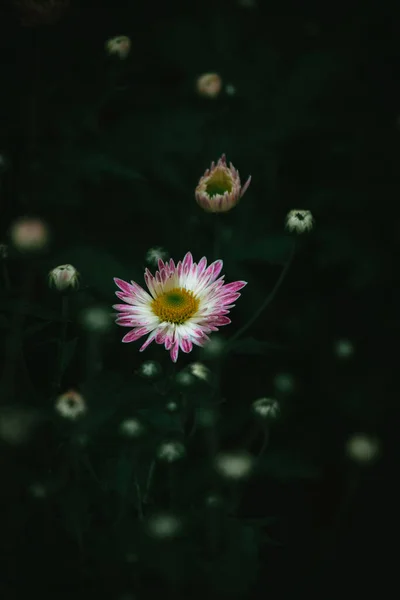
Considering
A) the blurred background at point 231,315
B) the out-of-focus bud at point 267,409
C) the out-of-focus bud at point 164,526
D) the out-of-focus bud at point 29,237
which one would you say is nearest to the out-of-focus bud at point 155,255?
the blurred background at point 231,315

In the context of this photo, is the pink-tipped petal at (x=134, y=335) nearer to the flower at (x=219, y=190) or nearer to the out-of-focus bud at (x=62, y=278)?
the out-of-focus bud at (x=62, y=278)

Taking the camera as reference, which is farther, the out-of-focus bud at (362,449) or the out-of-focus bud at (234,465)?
the out-of-focus bud at (362,449)

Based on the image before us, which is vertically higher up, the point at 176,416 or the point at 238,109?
the point at 238,109

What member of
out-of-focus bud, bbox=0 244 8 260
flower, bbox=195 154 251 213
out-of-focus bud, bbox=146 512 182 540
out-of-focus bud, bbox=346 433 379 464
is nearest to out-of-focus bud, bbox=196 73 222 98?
flower, bbox=195 154 251 213

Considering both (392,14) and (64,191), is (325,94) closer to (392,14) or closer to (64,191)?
(392,14)

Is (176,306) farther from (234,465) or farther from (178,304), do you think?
(234,465)

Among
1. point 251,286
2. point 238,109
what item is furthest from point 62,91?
point 251,286

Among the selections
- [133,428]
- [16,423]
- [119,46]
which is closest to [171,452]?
[133,428]
